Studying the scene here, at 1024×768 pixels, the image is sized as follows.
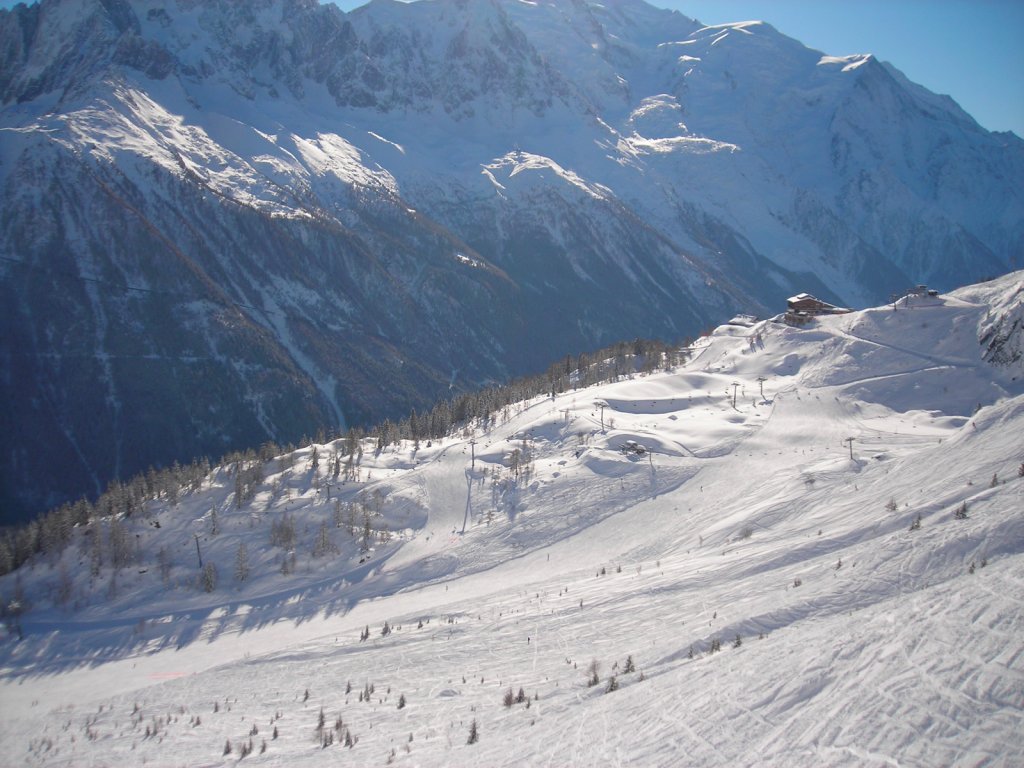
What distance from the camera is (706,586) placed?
111 ft

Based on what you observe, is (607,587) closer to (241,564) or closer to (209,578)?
(241,564)

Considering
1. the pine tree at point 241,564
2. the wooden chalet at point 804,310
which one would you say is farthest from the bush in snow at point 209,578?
the wooden chalet at point 804,310

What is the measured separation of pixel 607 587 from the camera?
39.3 metres

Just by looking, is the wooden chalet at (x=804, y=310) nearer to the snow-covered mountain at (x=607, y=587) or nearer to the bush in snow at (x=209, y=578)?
the snow-covered mountain at (x=607, y=587)

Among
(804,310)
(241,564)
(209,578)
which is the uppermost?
(804,310)

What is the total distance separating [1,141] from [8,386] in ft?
256

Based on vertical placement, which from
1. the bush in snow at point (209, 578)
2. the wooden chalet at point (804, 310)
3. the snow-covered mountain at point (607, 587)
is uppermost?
the wooden chalet at point (804, 310)

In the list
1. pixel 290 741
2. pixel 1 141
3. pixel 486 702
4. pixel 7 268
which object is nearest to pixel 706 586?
pixel 486 702

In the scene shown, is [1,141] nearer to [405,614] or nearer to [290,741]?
[405,614]

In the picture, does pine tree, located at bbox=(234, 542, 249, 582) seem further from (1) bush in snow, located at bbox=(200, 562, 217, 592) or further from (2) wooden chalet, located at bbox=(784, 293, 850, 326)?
(2) wooden chalet, located at bbox=(784, 293, 850, 326)

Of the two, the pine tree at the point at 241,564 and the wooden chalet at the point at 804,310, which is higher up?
the wooden chalet at the point at 804,310

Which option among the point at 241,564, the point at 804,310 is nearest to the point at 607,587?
the point at 241,564

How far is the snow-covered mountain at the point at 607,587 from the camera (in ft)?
66.1

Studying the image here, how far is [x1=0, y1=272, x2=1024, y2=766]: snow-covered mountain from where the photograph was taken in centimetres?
2016
